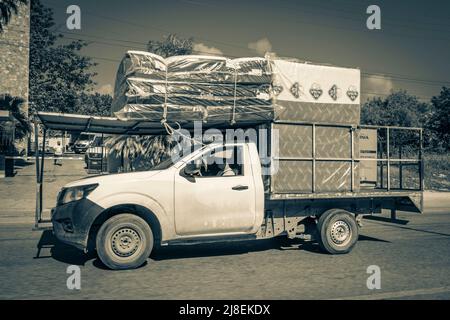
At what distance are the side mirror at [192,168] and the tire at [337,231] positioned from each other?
256 centimetres

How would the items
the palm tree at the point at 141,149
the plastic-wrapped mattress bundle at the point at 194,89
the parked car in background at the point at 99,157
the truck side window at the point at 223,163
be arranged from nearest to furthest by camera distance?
the truck side window at the point at 223,163, the plastic-wrapped mattress bundle at the point at 194,89, the parked car in background at the point at 99,157, the palm tree at the point at 141,149

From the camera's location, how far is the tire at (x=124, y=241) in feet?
21.3

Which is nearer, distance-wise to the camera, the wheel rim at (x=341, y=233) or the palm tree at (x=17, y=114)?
the wheel rim at (x=341, y=233)

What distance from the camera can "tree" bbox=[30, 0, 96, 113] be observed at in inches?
1704

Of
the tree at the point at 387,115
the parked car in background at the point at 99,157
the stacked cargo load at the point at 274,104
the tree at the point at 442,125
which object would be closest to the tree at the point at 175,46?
the parked car in background at the point at 99,157

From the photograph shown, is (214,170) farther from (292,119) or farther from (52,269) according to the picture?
(52,269)

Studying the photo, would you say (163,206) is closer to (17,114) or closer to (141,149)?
(141,149)

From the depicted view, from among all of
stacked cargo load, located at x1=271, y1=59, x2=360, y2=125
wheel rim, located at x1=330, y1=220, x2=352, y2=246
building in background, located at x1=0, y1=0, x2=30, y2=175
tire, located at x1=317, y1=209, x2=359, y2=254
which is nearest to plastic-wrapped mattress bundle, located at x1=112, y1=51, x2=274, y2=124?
stacked cargo load, located at x1=271, y1=59, x2=360, y2=125

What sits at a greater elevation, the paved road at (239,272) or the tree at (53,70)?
the tree at (53,70)

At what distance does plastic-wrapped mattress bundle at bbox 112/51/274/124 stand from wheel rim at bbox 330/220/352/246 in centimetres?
239

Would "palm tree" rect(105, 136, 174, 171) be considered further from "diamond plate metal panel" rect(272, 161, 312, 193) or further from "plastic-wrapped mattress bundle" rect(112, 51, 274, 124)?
"diamond plate metal panel" rect(272, 161, 312, 193)

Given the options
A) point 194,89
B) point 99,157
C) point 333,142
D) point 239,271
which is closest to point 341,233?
point 333,142

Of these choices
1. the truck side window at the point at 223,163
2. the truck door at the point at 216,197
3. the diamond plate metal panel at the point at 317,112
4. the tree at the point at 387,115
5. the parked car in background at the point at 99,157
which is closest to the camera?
the truck door at the point at 216,197

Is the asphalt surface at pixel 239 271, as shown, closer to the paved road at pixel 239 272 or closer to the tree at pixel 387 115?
the paved road at pixel 239 272
